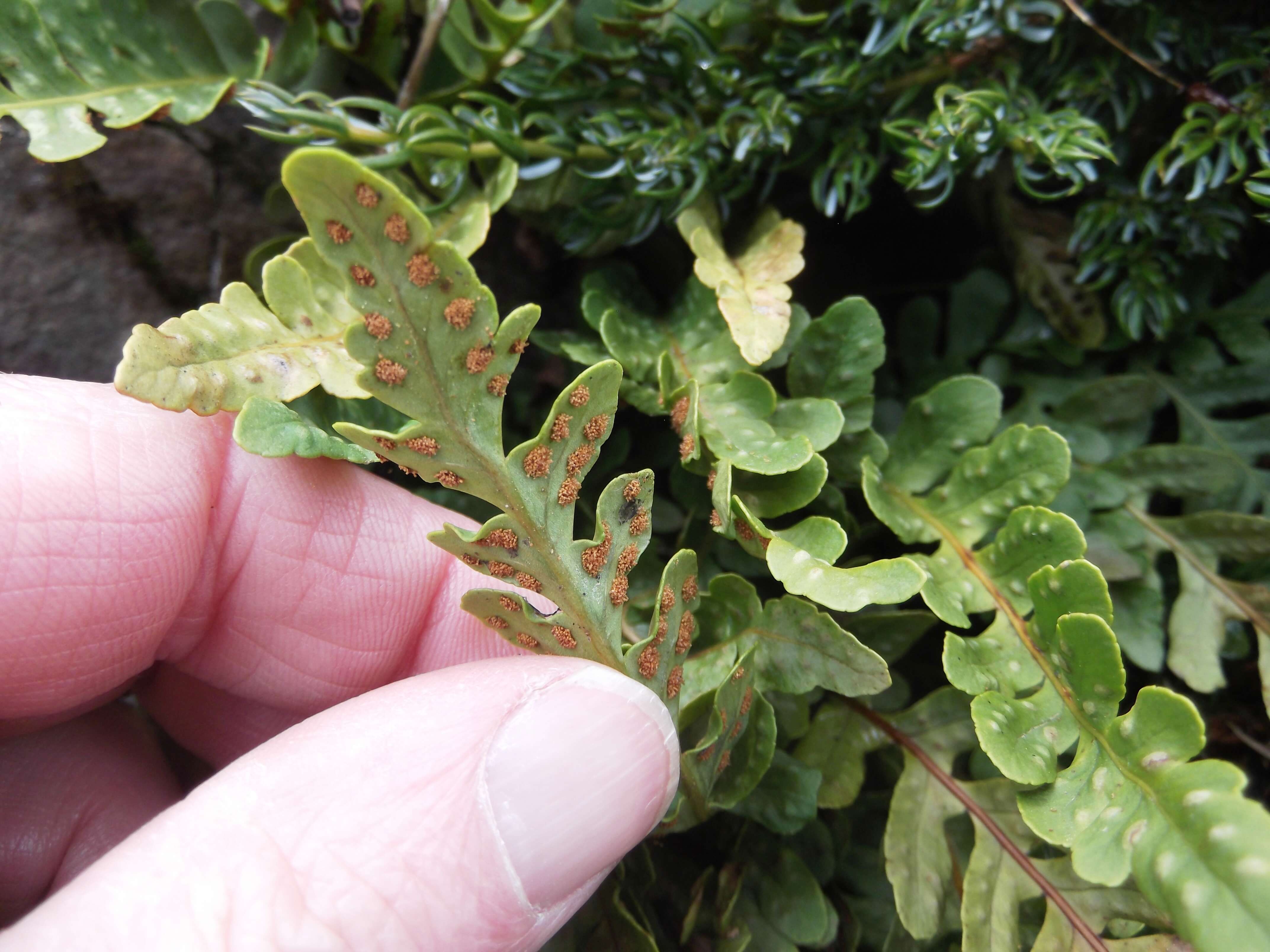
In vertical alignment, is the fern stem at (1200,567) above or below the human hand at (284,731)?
below

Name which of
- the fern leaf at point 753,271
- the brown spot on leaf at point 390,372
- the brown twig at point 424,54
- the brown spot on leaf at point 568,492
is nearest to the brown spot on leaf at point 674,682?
the brown spot on leaf at point 568,492

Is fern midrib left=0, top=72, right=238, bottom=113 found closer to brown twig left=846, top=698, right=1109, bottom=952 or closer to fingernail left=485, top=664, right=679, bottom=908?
fingernail left=485, top=664, right=679, bottom=908

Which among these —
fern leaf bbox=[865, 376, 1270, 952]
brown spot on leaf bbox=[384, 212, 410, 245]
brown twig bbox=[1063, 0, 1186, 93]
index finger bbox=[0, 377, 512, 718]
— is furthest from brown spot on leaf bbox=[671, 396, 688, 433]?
brown twig bbox=[1063, 0, 1186, 93]

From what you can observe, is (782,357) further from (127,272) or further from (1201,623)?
(127,272)

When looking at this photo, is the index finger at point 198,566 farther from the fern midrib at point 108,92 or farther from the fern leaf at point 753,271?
the fern leaf at point 753,271

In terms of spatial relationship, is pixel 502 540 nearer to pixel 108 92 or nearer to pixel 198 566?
pixel 198 566

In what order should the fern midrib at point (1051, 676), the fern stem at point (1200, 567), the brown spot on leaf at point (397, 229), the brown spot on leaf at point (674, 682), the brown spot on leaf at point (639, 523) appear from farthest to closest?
the fern stem at point (1200, 567)
the brown spot on leaf at point (674, 682)
the brown spot on leaf at point (639, 523)
the fern midrib at point (1051, 676)
the brown spot on leaf at point (397, 229)

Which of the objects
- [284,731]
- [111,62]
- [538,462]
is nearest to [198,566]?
[284,731]
